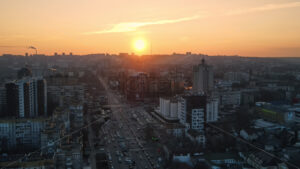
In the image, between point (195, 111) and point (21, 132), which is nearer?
point (21, 132)

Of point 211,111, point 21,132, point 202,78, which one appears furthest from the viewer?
point 202,78

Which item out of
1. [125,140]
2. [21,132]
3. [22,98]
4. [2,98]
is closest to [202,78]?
[125,140]

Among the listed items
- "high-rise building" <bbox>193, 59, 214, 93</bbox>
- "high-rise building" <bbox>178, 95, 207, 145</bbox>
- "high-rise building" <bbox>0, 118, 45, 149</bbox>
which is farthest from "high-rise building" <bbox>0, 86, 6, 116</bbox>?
"high-rise building" <bbox>193, 59, 214, 93</bbox>

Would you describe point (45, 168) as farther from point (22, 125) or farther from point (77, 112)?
point (77, 112)

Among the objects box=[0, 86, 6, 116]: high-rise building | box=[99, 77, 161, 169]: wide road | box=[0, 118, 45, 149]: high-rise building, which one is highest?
box=[0, 86, 6, 116]: high-rise building

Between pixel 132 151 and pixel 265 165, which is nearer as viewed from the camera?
pixel 265 165

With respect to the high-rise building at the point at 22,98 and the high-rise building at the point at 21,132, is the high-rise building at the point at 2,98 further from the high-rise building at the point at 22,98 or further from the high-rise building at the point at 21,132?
the high-rise building at the point at 21,132

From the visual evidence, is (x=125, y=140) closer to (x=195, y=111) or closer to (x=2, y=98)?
(x=195, y=111)

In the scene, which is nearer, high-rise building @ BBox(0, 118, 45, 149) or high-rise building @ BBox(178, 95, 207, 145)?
high-rise building @ BBox(0, 118, 45, 149)

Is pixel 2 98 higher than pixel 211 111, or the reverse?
pixel 2 98

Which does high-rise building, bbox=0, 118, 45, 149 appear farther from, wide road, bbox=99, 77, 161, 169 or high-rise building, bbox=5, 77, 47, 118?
wide road, bbox=99, 77, 161, 169

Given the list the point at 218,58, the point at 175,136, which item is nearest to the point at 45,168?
the point at 175,136
